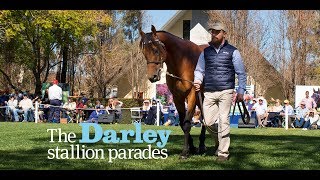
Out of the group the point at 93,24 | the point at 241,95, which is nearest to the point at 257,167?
the point at 241,95

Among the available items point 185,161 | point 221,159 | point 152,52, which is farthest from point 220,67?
point 185,161

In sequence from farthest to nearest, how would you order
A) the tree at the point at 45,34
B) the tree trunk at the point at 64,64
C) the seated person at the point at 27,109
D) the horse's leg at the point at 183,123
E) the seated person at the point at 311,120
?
the tree trunk at the point at 64,64, the tree at the point at 45,34, the seated person at the point at 27,109, the seated person at the point at 311,120, the horse's leg at the point at 183,123

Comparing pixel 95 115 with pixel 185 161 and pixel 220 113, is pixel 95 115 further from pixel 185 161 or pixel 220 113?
pixel 185 161

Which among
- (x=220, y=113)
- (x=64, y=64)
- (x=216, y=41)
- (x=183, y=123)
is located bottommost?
(x=183, y=123)

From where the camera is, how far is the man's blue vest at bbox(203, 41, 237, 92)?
7504 mm

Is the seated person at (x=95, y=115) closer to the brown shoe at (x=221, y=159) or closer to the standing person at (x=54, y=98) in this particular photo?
the standing person at (x=54, y=98)

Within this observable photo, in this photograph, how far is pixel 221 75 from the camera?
755 cm

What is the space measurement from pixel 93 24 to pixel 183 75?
68.1 ft

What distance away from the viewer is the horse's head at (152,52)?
7.57 m

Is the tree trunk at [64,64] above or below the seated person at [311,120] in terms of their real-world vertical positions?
above

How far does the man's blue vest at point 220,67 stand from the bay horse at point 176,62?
0.39 m

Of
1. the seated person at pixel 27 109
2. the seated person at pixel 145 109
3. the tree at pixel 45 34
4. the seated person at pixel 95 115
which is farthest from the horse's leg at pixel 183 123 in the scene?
the tree at pixel 45 34

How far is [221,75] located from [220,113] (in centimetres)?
48
